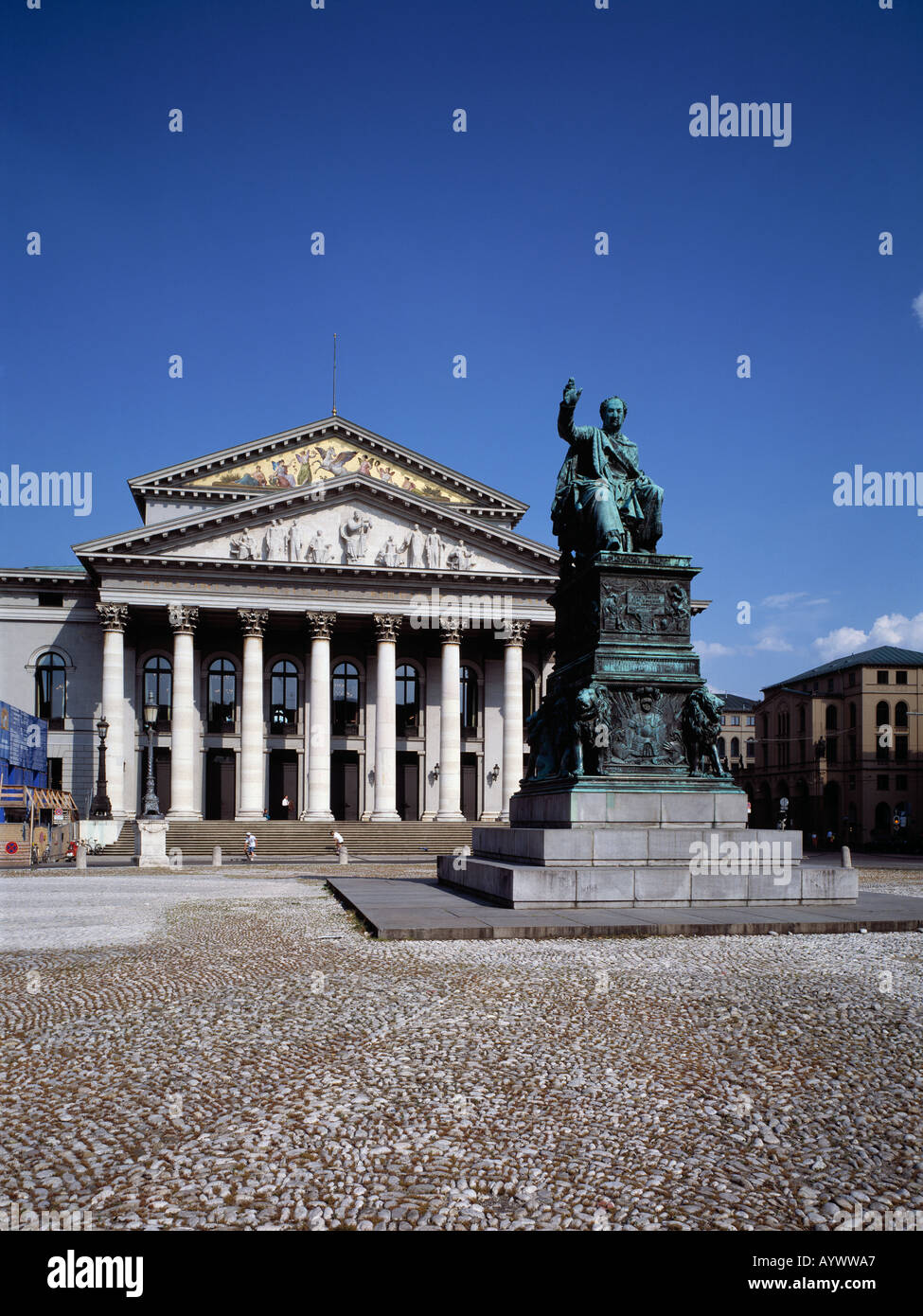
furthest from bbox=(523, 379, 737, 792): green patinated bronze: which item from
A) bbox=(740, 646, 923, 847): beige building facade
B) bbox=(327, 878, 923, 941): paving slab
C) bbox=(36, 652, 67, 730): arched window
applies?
bbox=(740, 646, 923, 847): beige building facade

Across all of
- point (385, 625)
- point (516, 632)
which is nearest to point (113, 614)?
point (385, 625)

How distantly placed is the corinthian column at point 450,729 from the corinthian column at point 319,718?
605 centimetres

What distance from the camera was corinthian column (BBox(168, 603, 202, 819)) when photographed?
179 ft

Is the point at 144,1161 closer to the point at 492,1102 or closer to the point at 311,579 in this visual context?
the point at 492,1102

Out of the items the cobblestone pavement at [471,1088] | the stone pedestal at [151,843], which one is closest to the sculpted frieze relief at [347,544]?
the stone pedestal at [151,843]

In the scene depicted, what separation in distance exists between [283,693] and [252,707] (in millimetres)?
6145

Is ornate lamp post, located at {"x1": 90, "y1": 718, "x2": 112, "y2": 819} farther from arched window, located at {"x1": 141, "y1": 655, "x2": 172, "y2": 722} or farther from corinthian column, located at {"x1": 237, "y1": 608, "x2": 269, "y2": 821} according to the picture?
arched window, located at {"x1": 141, "y1": 655, "x2": 172, "y2": 722}

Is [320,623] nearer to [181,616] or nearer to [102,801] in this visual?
[181,616]

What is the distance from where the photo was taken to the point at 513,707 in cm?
5884

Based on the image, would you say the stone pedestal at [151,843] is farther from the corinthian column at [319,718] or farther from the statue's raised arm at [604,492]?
the statue's raised arm at [604,492]

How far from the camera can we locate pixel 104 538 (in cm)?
5338

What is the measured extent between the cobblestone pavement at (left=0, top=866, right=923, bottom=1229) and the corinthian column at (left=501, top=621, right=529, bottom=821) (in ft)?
155

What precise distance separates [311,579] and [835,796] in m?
59.5
